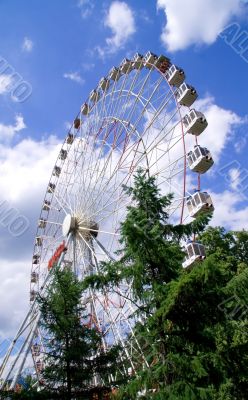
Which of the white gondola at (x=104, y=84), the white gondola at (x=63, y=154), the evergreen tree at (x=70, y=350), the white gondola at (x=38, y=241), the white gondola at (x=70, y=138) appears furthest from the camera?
the white gondola at (x=38, y=241)

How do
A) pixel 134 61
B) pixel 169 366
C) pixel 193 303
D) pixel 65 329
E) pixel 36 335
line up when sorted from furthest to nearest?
1. pixel 134 61
2. pixel 36 335
3. pixel 65 329
4. pixel 193 303
5. pixel 169 366

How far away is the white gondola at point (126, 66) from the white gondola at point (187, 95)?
18.0 feet

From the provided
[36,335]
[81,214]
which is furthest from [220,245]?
[36,335]

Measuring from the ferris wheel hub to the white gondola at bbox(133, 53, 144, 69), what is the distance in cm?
844

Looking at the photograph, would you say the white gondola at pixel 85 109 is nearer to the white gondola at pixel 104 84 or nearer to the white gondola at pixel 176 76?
the white gondola at pixel 104 84

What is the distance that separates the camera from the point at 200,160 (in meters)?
16.1

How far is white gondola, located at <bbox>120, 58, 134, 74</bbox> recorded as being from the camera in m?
22.9

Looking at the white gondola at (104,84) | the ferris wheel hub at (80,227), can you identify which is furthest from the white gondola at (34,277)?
the white gondola at (104,84)

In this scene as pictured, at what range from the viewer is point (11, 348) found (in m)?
19.5

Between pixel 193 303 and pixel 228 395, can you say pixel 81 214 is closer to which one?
pixel 228 395

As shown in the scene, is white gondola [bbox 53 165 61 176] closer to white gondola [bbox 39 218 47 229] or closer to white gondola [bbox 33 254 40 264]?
white gondola [bbox 39 218 47 229]

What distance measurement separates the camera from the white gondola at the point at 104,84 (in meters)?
25.1

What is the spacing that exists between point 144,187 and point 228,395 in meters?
9.69

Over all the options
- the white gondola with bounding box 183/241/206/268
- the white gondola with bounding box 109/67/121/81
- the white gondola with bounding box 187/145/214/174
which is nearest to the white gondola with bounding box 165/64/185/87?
the white gondola with bounding box 187/145/214/174
